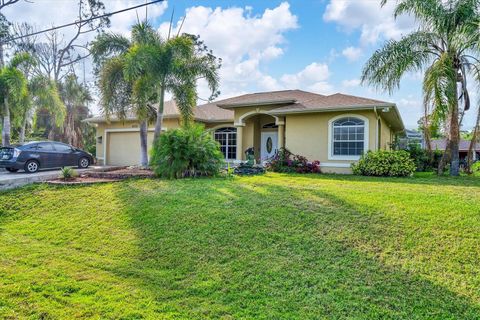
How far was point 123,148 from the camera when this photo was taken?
21.0m

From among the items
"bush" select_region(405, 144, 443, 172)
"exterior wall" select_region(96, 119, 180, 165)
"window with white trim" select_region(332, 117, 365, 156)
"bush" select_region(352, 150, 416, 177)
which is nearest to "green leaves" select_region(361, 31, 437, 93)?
"window with white trim" select_region(332, 117, 365, 156)

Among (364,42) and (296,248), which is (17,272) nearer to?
(296,248)

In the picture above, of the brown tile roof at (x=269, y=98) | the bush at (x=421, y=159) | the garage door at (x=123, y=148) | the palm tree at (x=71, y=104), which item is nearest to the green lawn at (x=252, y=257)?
the brown tile roof at (x=269, y=98)

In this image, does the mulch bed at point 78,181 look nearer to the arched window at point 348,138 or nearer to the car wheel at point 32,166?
the car wheel at point 32,166

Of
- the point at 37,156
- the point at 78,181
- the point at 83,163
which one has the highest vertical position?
the point at 37,156

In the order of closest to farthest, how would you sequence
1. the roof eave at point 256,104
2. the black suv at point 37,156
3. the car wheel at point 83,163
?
the black suv at point 37,156, the car wheel at point 83,163, the roof eave at point 256,104

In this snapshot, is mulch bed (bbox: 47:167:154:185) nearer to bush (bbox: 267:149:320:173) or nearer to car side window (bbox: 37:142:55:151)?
car side window (bbox: 37:142:55:151)

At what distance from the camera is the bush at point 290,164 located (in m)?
15.1

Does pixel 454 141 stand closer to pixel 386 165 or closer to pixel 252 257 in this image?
pixel 386 165

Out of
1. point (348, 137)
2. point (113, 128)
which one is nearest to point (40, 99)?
point (113, 128)

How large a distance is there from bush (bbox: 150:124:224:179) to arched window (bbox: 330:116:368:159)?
19.5 ft

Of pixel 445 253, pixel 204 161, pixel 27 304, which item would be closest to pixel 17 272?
pixel 27 304

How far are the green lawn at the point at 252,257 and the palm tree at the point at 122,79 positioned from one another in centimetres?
684

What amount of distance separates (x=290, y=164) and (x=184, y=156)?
5.49 meters
